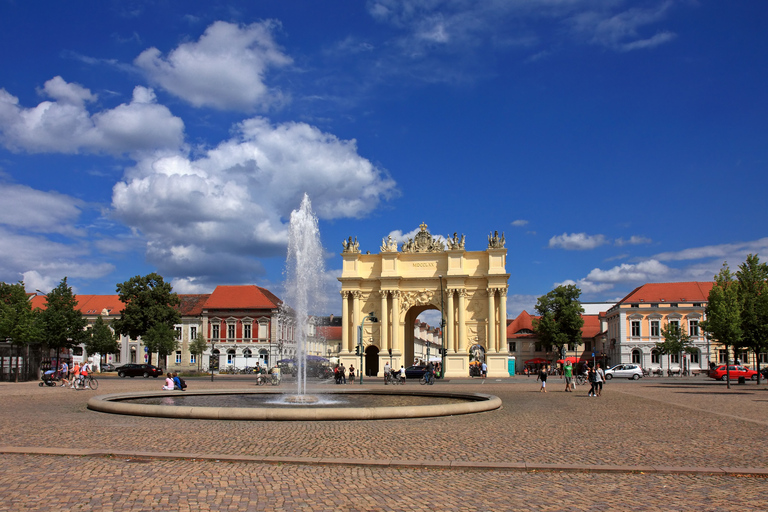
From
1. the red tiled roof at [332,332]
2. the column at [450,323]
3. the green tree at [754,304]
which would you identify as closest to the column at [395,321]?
the column at [450,323]

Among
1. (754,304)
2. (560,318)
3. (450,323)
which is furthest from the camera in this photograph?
(560,318)

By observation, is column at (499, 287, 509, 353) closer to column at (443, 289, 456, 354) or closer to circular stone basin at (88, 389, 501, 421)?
column at (443, 289, 456, 354)

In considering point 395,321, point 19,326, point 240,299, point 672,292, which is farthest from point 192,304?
point 672,292

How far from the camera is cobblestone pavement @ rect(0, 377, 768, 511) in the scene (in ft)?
26.7

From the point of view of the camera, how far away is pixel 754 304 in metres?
45.3

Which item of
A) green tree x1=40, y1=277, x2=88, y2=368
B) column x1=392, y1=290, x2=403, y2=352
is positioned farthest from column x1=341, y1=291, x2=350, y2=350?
green tree x1=40, y1=277, x2=88, y2=368

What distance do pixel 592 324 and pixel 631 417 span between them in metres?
102

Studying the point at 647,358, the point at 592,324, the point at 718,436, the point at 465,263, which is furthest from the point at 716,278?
the point at 592,324

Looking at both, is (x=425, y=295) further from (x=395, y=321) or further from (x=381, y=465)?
(x=381, y=465)

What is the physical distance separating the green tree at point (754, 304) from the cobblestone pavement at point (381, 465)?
30212mm

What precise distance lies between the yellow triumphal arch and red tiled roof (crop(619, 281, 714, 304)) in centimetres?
2804

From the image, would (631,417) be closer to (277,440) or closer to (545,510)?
(277,440)

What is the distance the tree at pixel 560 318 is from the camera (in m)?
86.8

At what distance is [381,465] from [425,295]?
189 ft
